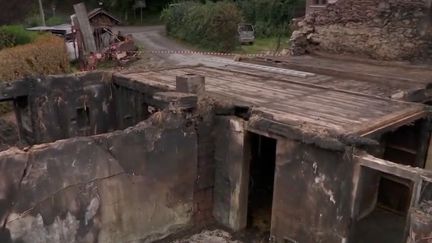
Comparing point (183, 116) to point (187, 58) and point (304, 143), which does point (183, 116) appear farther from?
point (187, 58)

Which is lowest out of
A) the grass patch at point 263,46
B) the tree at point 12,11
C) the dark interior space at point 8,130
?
the dark interior space at point 8,130

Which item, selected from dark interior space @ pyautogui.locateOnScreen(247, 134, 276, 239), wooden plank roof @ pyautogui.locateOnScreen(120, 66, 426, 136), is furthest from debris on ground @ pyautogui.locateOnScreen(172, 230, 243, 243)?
wooden plank roof @ pyautogui.locateOnScreen(120, 66, 426, 136)

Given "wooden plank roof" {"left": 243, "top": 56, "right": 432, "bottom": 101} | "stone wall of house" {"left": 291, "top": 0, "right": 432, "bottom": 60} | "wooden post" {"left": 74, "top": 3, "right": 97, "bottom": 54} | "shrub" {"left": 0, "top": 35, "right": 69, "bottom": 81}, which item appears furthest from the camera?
"wooden post" {"left": 74, "top": 3, "right": 97, "bottom": 54}

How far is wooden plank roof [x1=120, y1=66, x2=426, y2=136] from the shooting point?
22.1 feet

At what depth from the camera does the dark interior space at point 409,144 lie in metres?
8.04

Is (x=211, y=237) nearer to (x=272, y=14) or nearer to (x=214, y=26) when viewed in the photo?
(x=214, y=26)

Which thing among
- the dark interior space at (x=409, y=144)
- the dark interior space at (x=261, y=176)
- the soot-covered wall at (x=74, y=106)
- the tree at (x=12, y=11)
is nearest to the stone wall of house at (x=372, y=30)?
the dark interior space at (x=409, y=144)

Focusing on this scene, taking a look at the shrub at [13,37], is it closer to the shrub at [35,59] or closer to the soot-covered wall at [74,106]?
the shrub at [35,59]

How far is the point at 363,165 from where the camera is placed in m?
5.84

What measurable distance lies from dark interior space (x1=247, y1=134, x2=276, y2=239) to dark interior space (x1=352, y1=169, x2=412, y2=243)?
1697mm

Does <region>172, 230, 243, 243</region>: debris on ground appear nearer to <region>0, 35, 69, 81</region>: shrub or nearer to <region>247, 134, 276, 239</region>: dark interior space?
<region>247, 134, 276, 239</region>: dark interior space

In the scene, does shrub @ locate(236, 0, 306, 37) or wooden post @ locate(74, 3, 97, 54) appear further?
shrub @ locate(236, 0, 306, 37)

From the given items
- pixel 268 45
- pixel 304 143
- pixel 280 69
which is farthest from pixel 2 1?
pixel 304 143

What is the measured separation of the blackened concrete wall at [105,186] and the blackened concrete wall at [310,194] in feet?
5.24
